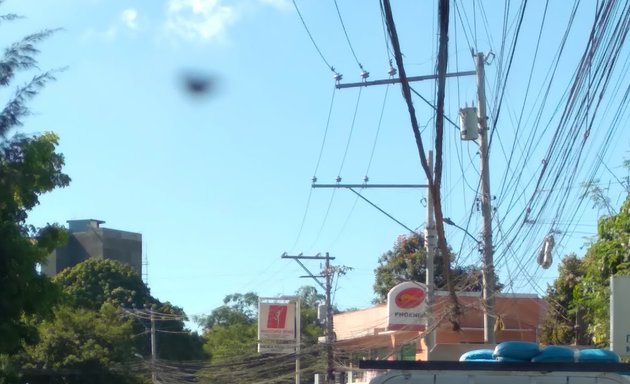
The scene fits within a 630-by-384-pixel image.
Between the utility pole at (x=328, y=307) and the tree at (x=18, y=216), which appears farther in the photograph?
the utility pole at (x=328, y=307)

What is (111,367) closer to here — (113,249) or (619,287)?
(619,287)

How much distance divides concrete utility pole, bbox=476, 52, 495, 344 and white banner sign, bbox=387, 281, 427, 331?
13039 millimetres

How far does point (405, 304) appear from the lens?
115 ft

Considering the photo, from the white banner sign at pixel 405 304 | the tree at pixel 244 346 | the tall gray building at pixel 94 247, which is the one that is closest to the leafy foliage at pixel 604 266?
the white banner sign at pixel 405 304

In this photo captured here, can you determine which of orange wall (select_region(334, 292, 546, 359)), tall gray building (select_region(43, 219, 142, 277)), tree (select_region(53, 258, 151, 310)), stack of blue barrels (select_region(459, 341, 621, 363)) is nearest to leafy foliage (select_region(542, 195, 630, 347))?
stack of blue barrels (select_region(459, 341, 621, 363))

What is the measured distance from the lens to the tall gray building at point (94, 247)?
73.3 meters

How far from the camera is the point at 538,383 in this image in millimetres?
Result: 7953

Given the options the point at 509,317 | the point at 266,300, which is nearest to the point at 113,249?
the point at 266,300

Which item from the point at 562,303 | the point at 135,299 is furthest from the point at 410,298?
the point at 135,299

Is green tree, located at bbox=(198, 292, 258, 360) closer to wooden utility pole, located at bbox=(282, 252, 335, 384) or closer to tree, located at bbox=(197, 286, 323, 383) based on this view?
tree, located at bbox=(197, 286, 323, 383)

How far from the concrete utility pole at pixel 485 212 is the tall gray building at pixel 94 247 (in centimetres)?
5274

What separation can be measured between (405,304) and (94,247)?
138ft

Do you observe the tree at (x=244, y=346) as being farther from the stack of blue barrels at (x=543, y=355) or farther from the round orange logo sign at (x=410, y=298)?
the stack of blue barrels at (x=543, y=355)

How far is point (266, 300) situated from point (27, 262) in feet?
132
